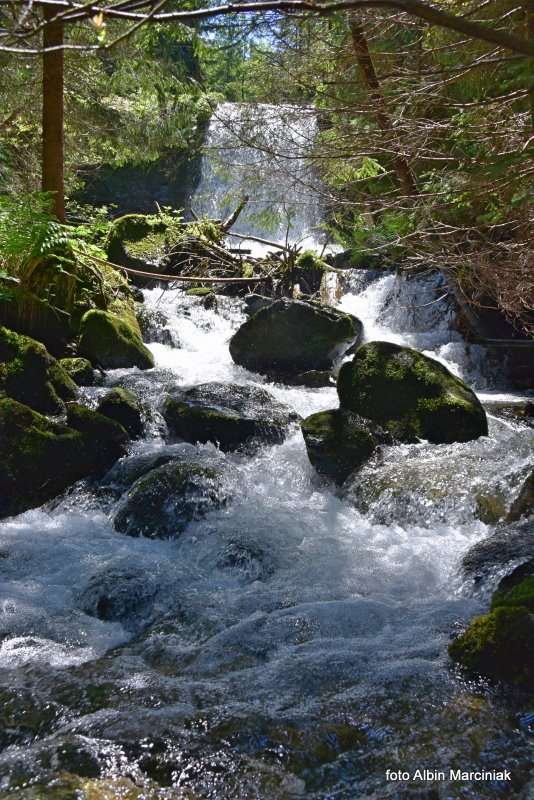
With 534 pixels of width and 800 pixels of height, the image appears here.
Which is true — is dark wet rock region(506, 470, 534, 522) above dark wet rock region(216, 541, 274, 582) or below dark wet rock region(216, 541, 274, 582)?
above

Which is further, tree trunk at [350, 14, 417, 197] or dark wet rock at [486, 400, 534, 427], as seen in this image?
dark wet rock at [486, 400, 534, 427]

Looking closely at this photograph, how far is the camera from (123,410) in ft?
29.1

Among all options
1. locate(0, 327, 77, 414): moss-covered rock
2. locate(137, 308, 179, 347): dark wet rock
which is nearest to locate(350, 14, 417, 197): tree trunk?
locate(0, 327, 77, 414): moss-covered rock

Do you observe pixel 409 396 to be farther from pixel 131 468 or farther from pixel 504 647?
pixel 504 647

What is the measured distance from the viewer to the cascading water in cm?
330

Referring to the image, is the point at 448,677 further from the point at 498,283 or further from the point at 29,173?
the point at 29,173

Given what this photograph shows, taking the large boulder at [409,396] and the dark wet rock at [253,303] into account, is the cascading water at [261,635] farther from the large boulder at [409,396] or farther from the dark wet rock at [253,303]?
the dark wet rock at [253,303]

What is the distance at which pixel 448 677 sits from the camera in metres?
4.04

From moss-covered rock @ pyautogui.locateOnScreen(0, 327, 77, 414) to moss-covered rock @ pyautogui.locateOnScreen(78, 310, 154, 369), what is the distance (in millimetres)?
1420

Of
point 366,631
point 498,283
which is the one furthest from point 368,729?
point 498,283

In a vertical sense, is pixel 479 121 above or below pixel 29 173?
below

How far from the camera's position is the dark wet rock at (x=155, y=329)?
12828mm

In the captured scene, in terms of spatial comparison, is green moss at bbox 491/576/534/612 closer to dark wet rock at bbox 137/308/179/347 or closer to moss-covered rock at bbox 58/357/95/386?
moss-covered rock at bbox 58/357/95/386

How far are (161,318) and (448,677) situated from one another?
401 inches
